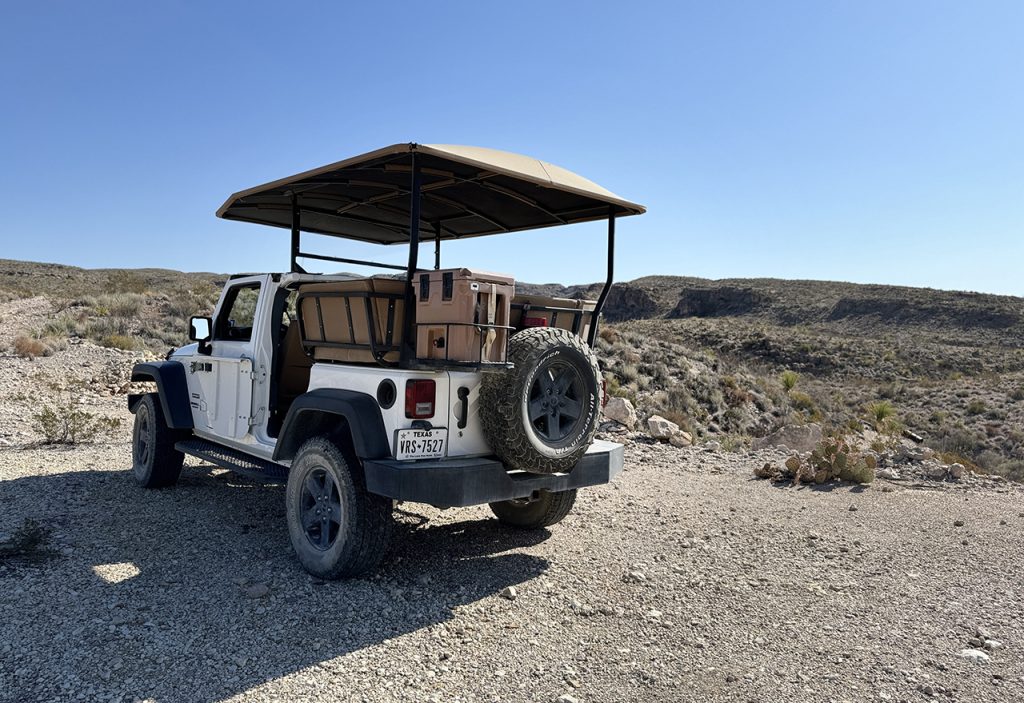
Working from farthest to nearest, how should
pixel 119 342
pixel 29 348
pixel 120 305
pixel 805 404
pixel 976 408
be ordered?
pixel 976 408 → pixel 805 404 → pixel 120 305 → pixel 119 342 → pixel 29 348

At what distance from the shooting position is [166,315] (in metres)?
21.0

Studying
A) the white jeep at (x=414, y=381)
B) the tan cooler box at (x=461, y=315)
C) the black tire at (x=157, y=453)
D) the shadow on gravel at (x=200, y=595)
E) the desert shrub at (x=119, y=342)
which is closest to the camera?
the shadow on gravel at (x=200, y=595)

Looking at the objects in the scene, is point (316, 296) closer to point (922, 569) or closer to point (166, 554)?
point (166, 554)

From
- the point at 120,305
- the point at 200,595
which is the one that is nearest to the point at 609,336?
the point at 120,305

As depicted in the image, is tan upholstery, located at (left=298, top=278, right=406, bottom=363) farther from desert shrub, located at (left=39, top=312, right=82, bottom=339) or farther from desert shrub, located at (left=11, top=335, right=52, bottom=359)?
desert shrub, located at (left=39, top=312, right=82, bottom=339)

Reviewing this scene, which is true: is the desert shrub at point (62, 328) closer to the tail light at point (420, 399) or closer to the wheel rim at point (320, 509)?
the wheel rim at point (320, 509)

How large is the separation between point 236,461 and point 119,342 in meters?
13.1

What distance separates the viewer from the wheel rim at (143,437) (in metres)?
6.88

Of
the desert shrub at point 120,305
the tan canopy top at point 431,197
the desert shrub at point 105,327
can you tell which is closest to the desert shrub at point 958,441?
the tan canopy top at point 431,197

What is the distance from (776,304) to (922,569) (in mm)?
52000

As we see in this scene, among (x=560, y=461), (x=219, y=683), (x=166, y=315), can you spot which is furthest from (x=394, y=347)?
(x=166, y=315)

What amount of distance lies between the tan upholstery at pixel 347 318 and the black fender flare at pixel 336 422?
0.28 m

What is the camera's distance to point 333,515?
183 inches

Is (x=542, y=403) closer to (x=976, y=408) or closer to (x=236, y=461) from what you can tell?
(x=236, y=461)
